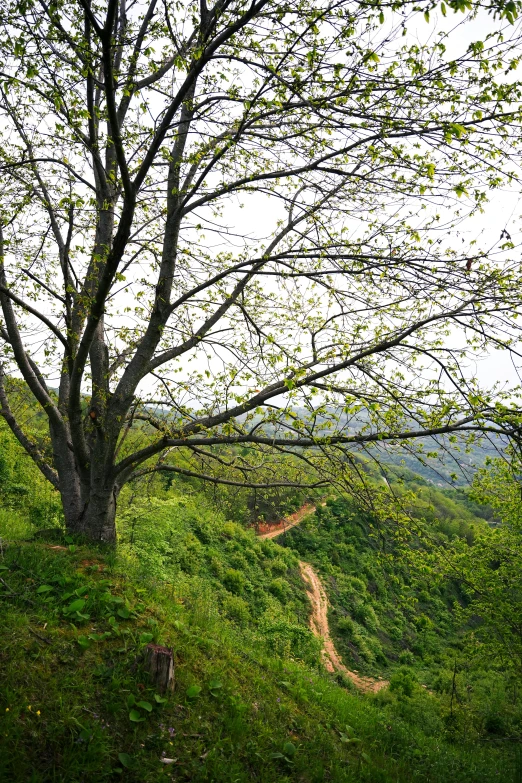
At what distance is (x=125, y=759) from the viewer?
320cm

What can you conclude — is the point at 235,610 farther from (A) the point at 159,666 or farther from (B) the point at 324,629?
(A) the point at 159,666

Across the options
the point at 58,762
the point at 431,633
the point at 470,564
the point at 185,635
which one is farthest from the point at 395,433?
the point at 431,633

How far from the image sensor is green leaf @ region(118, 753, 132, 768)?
3180 mm

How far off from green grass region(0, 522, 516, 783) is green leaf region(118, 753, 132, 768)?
11 millimetres

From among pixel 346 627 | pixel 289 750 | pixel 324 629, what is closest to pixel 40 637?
pixel 289 750

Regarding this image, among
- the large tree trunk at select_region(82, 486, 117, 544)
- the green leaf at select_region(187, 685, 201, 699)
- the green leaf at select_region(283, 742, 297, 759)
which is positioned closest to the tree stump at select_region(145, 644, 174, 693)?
the green leaf at select_region(187, 685, 201, 699)

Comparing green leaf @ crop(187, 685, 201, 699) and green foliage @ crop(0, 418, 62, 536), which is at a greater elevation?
green foliage @ crop(0, 418, 62, 536)

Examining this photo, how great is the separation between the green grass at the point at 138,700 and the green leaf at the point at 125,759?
1 centimetres

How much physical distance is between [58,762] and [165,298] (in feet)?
15.8

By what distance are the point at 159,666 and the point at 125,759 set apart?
830mm

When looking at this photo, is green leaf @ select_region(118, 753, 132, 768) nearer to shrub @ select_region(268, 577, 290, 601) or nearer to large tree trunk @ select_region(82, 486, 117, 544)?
large tree trunk @ select_region(82, 486, 117, 544)

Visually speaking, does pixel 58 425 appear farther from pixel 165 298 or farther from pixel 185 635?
pixel 185 635

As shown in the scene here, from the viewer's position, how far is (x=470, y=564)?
13.8 meters

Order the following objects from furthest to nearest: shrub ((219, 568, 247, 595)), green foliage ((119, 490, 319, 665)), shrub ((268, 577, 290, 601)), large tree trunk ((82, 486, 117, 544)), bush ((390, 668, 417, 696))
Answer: shrub ((268, 577, 290, 601)) < shrub ((219, 568, 247, 595)) < bush ((390, 668, 417, 696)) < green foliage ((119, 490, 319, 665)) < large tree trunk ((82, 486, 117, 544))
